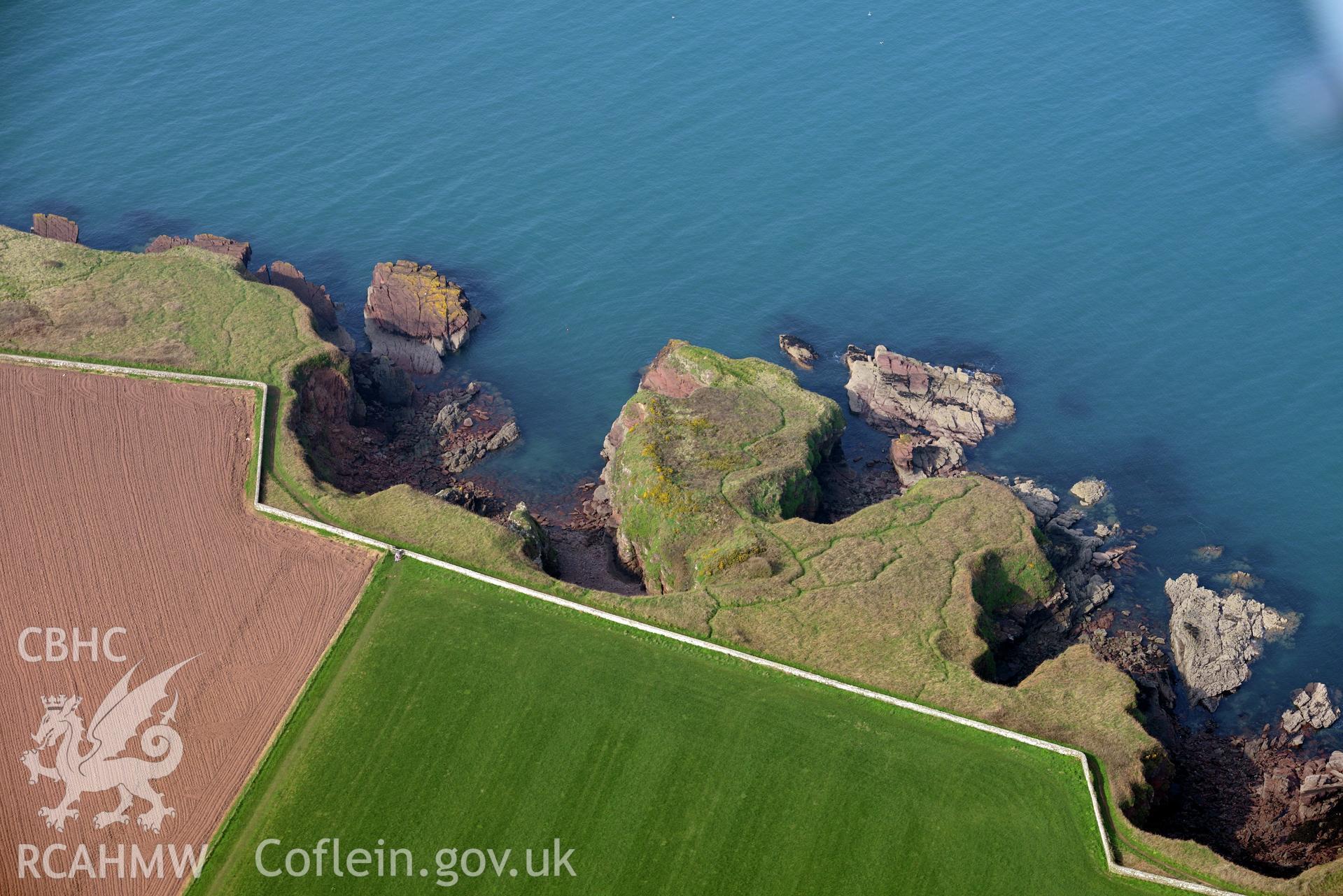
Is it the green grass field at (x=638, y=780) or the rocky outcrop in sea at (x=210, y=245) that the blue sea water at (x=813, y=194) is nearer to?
the rocky outcrop in sea at (x=210, y=245)

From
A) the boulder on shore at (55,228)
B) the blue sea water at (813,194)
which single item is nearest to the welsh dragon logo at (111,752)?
the blue sea water at (813,194)

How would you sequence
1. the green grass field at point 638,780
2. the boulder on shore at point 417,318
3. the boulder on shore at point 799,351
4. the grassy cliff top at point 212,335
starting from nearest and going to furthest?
1. the green grass field at point 638,780
2. the grassy cliff top at point 212,335
3. the boulder on shore at point 799,351
4. the boulder on shore at point 417,318

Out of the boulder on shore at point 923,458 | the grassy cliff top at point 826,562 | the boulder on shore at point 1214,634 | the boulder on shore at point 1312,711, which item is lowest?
the boulder on shore at point 1312,711

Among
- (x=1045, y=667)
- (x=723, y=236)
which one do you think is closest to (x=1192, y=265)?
(x=723, y=236)

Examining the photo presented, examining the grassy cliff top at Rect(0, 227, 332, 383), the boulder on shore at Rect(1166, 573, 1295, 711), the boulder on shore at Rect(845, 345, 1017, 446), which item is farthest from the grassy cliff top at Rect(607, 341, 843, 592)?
the grassy cliff top at Rect(0, 227, 332, 383)

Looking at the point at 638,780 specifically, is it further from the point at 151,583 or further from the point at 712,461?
the point at 151,583

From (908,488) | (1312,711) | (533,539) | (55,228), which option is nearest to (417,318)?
(533,539)

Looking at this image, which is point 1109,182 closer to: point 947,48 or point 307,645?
point 947,48

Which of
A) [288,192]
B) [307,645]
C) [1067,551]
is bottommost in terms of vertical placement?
[1067,551]

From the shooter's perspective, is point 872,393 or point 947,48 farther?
point 947,48
